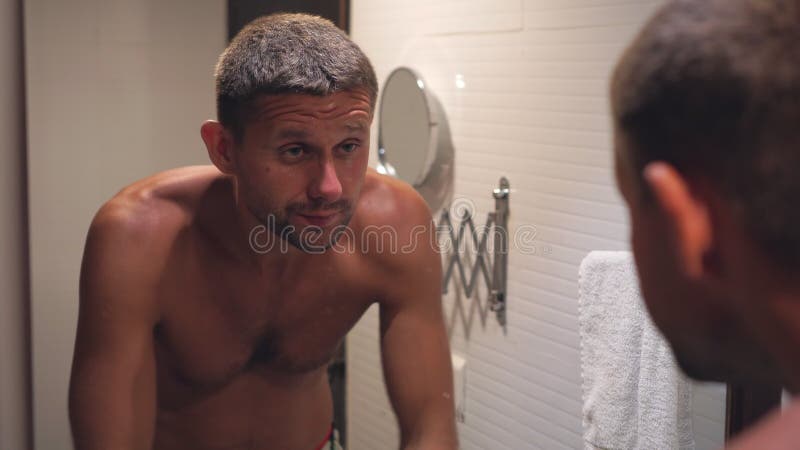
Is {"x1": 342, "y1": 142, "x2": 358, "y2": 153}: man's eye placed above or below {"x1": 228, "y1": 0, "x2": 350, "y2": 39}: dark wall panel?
below

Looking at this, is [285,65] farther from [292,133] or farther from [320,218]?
[320,218]

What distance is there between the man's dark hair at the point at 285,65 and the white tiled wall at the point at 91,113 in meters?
0.06

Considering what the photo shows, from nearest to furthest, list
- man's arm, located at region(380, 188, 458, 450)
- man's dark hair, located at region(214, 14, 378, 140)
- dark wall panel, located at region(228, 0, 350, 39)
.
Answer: man's dark hair, located at region(214, 14, 378, 140)
dark wall panel, located at region(228, 0, 350, 39)
man's arm, located at region(380, 188, 458, 450)

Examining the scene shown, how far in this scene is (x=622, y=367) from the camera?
1268mm

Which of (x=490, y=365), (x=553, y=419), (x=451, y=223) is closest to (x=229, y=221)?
(x=451, y=223)

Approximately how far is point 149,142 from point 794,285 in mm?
887

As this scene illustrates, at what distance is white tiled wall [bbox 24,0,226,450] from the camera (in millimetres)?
1102

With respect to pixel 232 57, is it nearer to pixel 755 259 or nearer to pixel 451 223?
pixel 451 223

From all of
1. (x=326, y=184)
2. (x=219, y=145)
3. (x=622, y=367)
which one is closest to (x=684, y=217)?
(x=326, y=184)

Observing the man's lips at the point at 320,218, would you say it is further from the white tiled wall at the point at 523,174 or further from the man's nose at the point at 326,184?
the white tiled wall at the point at 523,174

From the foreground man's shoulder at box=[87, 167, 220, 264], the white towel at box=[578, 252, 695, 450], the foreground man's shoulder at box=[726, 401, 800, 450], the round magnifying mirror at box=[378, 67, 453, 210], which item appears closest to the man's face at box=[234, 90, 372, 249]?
the foreground man's shoulder at box=[87, 167, 220, 264]

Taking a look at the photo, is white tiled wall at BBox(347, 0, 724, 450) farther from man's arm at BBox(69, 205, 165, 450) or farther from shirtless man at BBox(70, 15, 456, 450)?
man's arm at BBox(69, 205, 165, 450)

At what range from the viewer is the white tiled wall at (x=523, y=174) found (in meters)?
1.21

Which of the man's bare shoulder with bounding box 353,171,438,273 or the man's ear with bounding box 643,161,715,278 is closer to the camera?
the man's ear with bounding box 643,161,715,278
